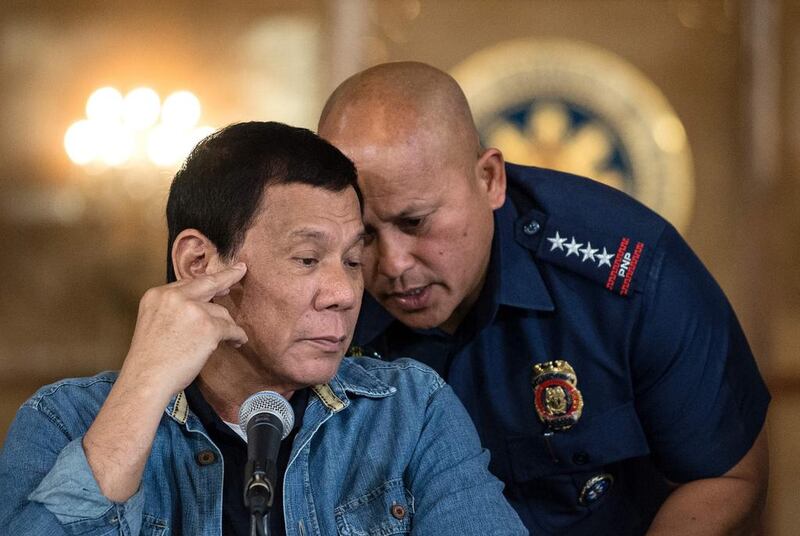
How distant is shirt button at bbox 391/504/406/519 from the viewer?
5.67 feet

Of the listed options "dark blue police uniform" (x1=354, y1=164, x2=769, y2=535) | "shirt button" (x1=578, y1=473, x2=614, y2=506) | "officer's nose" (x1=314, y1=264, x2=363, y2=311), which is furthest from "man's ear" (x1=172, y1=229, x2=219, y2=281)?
"shirt button" (x1=578, y1=473, x2=614, y2=506)

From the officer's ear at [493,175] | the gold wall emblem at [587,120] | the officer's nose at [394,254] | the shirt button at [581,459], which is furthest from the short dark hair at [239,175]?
the gold wall emblem at [587,120]

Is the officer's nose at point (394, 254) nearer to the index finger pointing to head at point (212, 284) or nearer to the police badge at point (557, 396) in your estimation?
the police badge at point (557, 396)

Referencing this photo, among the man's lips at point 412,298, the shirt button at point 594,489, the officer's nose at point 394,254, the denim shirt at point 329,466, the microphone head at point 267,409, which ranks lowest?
the shirt button at point 594,489

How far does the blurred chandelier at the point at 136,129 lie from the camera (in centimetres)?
560

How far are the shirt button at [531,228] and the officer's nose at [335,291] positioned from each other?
0.78m

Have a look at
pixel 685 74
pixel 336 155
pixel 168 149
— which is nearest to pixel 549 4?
pixel 685 74

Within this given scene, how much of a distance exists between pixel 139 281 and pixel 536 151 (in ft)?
7.51

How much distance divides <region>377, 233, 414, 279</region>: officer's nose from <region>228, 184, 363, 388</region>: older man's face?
1.27ft

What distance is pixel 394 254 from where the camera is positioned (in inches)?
84.6

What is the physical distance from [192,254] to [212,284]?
0.50ft

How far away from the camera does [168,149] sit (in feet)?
18.4

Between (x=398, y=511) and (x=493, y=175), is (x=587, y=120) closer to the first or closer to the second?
(x=493, y=175)

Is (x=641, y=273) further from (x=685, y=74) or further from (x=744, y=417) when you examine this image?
(x=685, y=74)
